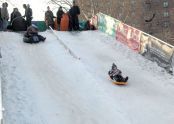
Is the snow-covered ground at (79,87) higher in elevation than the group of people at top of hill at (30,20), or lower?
lower

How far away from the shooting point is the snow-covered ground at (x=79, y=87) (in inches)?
471

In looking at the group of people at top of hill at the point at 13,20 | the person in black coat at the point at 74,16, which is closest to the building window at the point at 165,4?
the person in black coat at the point at 74,16

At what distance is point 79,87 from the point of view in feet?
46.0

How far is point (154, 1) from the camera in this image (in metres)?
85.0

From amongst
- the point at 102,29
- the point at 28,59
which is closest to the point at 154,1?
the point at 102,29

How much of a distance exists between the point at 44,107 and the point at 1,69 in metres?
3.39

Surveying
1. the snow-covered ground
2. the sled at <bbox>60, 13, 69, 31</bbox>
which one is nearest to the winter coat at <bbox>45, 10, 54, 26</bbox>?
the sled at <bbox>60, 13, 69, 31</bbox>

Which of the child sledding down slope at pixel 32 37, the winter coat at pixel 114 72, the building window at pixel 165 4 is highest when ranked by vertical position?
the child sledding down slope at pixel 32 37

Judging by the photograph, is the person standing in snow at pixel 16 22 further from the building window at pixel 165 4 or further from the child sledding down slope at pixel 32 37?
the building window at pixel 165 4

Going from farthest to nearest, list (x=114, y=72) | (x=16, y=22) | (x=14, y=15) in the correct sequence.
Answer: (x=14, y=15)
(x=16, y=22)
(x=114, y=72)

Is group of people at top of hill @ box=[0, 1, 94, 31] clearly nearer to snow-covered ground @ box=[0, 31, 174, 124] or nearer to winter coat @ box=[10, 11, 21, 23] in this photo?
winter coat @ box=[10, 11, 21, 23]

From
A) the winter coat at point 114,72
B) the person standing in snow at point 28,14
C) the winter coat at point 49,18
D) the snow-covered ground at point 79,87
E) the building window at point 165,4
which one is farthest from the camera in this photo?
the building window at point 165,4

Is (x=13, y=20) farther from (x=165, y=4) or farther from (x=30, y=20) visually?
(x=165, y=4)

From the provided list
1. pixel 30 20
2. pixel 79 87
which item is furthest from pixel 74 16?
pixel 79 87
